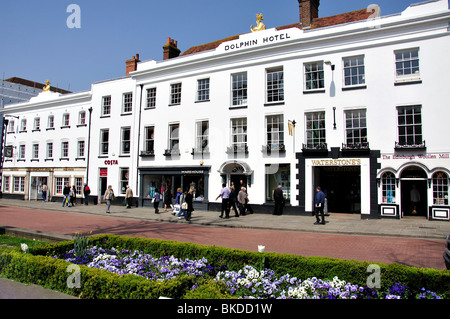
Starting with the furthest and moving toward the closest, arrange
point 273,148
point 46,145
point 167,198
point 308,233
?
point 46,145
point 167,198
point 273,148
point 308,233

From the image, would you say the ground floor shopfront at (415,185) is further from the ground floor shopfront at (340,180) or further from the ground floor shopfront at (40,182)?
the ground floor shopfront at (40,182)

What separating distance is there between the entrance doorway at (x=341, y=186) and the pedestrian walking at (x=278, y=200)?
2093 millimetres

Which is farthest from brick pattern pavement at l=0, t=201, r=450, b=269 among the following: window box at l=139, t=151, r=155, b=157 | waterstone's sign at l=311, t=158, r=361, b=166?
window box at l=139, t=151, r=155, b=157

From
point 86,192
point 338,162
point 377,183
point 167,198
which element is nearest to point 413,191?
point 377,183

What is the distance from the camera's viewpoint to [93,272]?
16.0 feet

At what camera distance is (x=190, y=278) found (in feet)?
16.1

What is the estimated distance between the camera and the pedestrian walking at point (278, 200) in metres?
19.5

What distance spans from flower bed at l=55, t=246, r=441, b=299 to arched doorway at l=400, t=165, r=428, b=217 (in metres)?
14.4

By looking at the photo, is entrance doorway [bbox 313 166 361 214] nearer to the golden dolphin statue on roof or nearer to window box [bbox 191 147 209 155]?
window box [bbox 191 147 209 155]

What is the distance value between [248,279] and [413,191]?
15.8m

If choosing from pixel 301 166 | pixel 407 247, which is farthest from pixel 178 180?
pixel 407 247

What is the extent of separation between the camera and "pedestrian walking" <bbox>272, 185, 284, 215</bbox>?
19.5 m

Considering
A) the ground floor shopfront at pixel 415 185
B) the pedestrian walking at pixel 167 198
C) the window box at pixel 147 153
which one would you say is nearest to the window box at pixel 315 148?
the ground floor shopfront at pixel 415 185

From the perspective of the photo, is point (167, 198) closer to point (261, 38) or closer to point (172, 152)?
point (172, 152)
